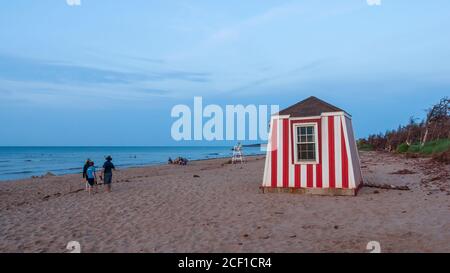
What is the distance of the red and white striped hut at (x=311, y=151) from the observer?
12.0 metres

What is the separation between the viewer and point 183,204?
1140 centimetres

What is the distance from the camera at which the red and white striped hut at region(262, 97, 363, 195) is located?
12.0m

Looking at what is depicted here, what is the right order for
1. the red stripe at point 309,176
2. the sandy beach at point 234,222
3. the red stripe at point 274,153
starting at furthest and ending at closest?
the red stripe at point 274,153
the red stripe at point 309,176
the sandy beach at point 234,222

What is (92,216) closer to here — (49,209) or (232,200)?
(49,209)

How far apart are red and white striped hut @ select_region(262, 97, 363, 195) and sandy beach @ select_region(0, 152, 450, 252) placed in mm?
570

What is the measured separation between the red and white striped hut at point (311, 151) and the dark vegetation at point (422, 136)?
20461 mm

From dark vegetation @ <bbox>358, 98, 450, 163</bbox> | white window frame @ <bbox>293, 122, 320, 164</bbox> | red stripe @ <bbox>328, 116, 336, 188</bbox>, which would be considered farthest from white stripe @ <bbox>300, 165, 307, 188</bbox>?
dark vegetation @ <bbox>358, 98, 450, 163</bbox>

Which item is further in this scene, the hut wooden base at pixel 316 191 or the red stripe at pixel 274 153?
the red stripe at pixel 274 153

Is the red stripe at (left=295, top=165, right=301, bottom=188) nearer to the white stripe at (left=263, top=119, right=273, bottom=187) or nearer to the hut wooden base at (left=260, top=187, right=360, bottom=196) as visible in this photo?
the hut wooden base at (left=260, top=187, right=360, bottom=196)

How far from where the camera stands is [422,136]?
41.0m

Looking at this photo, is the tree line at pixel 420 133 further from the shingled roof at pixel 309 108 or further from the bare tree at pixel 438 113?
the shingled roof at pixel 309 108

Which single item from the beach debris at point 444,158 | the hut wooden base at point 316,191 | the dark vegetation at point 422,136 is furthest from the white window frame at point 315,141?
the dark vegetation at point 422,136

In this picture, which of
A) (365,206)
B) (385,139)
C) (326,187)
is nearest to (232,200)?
(326,187)
